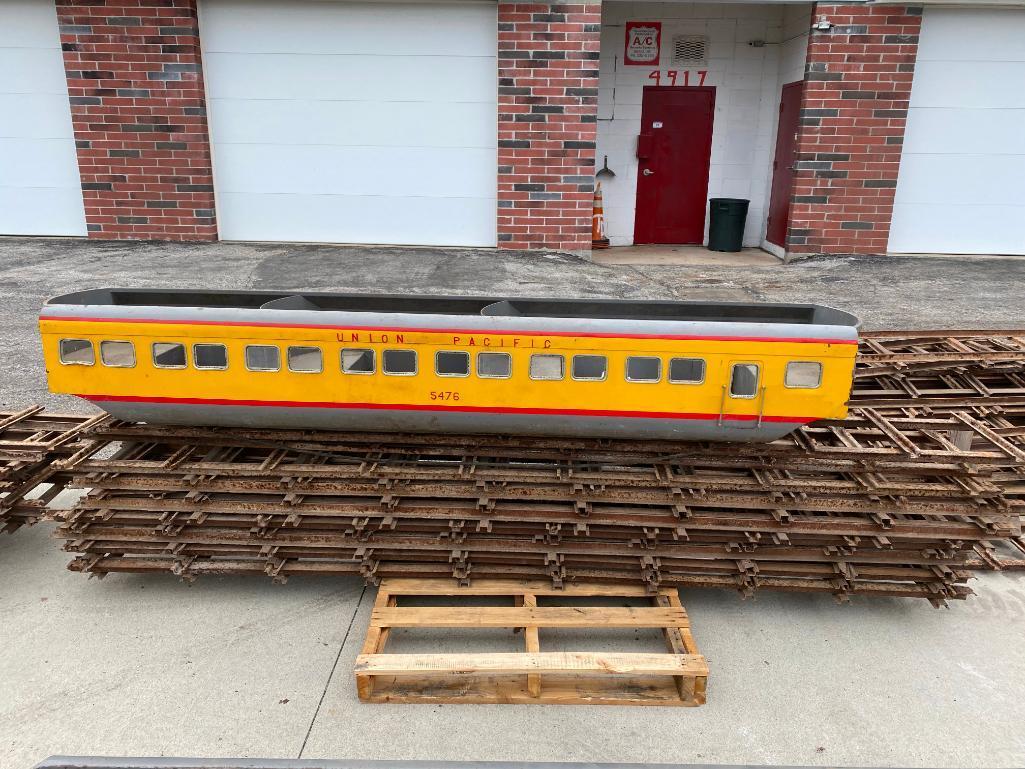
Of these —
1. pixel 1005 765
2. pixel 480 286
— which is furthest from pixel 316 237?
pixel 1005 765

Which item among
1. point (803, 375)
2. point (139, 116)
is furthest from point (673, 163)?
point (803, 375)

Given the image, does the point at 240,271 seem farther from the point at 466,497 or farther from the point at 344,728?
the point at 344,728

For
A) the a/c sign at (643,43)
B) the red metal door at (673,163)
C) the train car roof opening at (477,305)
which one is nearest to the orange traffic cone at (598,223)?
the red metal door at (673,163)

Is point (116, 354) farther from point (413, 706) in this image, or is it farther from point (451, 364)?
point (413, 706)

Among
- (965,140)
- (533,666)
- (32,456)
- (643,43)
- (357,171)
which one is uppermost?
(643,43)

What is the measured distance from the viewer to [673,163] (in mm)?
16609

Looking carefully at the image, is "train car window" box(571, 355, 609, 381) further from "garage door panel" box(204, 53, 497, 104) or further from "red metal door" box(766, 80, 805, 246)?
"red metal door" box(766, 80, 805, 246)

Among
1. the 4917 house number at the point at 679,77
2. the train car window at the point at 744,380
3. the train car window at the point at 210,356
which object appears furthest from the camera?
the 4917 house number at the point at 679,77

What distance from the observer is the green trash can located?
15.9m

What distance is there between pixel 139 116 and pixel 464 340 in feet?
38.4

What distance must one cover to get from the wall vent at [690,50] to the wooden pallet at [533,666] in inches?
547

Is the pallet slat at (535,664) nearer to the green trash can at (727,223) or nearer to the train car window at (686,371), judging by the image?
the train car window at (686,371)

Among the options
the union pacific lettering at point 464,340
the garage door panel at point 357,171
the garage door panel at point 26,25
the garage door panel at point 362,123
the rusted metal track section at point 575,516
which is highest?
the garage door panel at point 26,25

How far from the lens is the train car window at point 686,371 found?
4.96 metres
